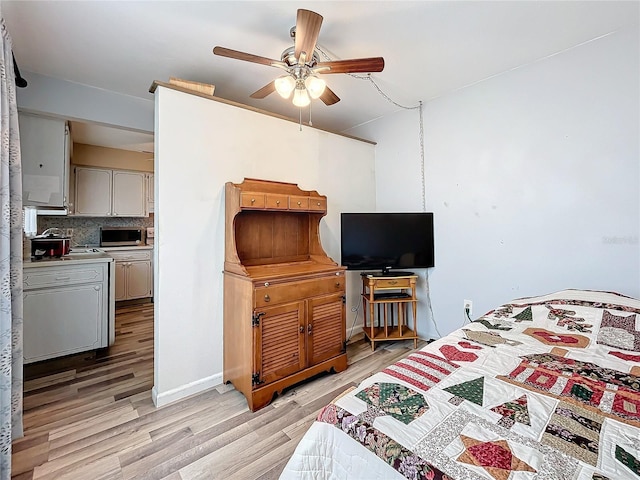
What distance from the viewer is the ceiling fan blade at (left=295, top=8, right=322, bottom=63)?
141 cm

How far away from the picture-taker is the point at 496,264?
259 centimetres

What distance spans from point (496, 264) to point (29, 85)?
4.16m

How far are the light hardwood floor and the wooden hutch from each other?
0.17 metres

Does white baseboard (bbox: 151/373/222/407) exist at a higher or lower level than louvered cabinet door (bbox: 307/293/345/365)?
lower

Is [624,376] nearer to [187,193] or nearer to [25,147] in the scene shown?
[187,193]

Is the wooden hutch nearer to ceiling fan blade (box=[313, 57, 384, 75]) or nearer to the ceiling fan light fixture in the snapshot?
the ceiling fan light fixture

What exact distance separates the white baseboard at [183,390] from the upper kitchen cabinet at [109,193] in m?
3.63

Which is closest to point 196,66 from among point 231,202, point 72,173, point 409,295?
point 231,202

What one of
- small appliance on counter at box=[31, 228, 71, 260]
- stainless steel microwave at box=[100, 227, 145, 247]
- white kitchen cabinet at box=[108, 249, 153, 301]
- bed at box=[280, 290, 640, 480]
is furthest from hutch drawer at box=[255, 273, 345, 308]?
stainless steel microwave at box=[100, 227, 145, 247]

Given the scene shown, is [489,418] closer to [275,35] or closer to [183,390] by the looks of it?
[183,390]

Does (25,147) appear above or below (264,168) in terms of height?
above

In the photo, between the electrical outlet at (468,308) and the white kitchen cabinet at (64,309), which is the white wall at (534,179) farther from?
the white kitchen cabinet at (64,309)

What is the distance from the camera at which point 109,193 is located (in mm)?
4684

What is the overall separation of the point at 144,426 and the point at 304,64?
97.7 inches
